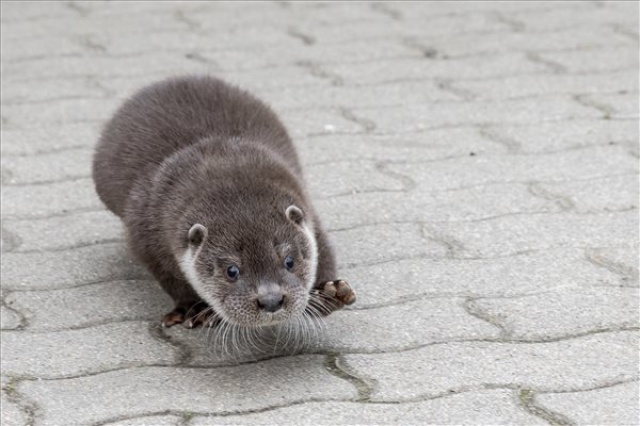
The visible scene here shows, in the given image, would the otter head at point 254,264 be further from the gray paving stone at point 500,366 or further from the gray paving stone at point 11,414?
the gray paving stone at point 11,414

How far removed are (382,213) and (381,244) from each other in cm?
33

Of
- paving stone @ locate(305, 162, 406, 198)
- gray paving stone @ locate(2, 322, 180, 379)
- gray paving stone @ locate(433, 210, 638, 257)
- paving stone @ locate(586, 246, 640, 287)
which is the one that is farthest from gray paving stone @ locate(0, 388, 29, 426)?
paving stone @ locate(586, 246, 640, 287)

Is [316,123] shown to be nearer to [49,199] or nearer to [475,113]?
[475,113]

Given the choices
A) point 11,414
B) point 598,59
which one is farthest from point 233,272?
point 598,59

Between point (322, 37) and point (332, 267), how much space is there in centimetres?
355

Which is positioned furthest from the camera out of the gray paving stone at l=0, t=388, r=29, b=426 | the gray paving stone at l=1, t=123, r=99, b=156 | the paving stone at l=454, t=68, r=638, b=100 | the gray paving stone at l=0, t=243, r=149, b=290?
the paving stone at l=454, t=68, r=638, b=100

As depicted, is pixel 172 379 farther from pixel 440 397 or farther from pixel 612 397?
pixel 612 397

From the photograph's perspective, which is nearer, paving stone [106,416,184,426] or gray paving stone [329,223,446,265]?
paving stone [106,416,184,426]

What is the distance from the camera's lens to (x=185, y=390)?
4000mm

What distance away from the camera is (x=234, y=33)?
7895 mm

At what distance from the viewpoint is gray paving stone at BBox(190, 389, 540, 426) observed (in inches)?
146

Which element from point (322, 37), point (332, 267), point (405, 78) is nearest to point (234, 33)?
point (322, 37)

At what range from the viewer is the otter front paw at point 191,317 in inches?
175

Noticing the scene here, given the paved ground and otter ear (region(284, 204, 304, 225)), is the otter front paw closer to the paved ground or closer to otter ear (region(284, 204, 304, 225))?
the paved ground
